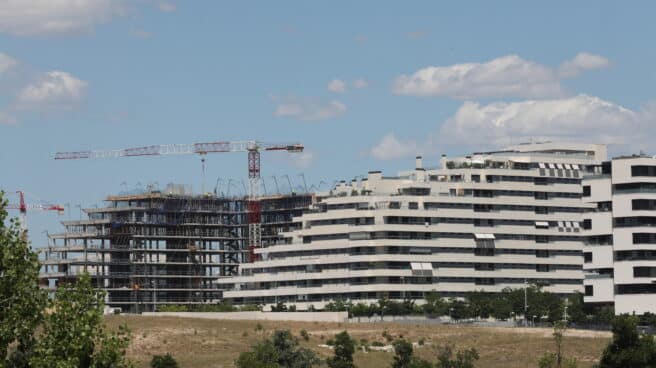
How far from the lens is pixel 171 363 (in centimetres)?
15900

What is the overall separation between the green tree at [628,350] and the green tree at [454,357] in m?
26.6

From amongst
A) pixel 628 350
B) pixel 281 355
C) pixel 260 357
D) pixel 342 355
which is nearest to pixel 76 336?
pixel 628 350

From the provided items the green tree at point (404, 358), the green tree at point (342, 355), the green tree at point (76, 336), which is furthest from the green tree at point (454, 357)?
the green tree at point (76, 336)

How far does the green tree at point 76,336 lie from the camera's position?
2844 inches

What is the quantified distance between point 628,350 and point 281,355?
44.6 m

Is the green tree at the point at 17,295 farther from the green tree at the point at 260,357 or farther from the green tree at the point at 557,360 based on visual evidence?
the green tree at the point at 557,360

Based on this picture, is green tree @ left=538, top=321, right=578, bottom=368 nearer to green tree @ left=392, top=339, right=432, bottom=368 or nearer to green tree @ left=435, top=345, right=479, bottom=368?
green tree @ left=435, top=345, right=479, bottom=368

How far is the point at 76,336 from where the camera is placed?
72.9 metres

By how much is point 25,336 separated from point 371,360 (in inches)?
4675

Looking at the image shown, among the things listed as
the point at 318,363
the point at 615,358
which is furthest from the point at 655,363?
the point at 318,363

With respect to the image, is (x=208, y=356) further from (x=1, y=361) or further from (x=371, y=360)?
(x=1, y=361)

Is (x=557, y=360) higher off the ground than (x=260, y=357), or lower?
lower

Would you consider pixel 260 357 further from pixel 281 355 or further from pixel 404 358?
→ pixel 404 358

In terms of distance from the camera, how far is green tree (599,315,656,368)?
427 feet
